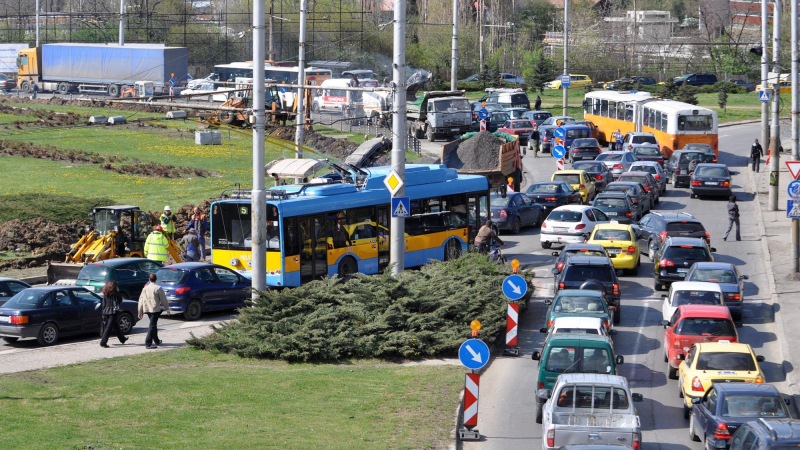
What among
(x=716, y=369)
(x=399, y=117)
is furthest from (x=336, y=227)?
(x=716, y=369)

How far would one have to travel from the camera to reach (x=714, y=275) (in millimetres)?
25484

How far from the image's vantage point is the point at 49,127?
193ft

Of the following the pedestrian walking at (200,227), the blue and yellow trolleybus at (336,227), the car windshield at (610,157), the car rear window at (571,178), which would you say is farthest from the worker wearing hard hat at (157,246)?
the car windshield at (610,157)

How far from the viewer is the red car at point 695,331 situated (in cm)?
1977

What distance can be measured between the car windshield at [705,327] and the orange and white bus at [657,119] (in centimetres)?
3336

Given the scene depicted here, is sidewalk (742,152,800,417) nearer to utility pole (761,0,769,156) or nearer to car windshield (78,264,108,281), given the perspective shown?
utility pole (761,0,769,156)

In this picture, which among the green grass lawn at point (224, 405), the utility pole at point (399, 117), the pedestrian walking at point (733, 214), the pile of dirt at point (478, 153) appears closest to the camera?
the green grass lawn at point (224, 405)

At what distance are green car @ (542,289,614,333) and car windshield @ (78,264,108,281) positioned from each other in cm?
1143

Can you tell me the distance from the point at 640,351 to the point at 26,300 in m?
13.5

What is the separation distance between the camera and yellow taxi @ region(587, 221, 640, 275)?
97.9 feet

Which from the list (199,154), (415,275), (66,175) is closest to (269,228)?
(415,275)

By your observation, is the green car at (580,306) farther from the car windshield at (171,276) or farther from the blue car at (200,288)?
the car windshield at (171,276)

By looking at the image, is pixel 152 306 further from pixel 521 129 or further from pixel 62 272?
pixel 521 129

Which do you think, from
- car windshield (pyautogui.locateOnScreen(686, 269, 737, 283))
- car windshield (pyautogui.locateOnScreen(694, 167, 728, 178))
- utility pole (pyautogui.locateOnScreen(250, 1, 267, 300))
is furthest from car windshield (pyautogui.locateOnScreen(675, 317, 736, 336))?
car windshield (pyautogui.locateOnScreen(694, 167, 728, 178))
